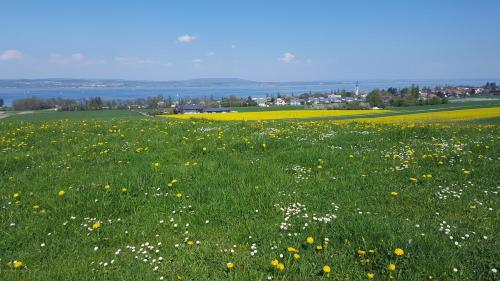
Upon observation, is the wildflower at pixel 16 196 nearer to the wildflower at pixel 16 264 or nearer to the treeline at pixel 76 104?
the wildflower at pixel 16 264

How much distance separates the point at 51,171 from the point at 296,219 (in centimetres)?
623

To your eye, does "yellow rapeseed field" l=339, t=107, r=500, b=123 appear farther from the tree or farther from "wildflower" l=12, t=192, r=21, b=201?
"wildflower" l=12, t=192, r=21, b=201

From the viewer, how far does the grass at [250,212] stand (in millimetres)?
3930

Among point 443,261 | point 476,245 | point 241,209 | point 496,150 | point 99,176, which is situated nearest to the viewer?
point 443,261

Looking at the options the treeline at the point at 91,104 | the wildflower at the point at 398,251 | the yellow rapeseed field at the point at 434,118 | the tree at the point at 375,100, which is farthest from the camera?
the treeline at the point at 91,104

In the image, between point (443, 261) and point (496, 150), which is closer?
point (443, 261)

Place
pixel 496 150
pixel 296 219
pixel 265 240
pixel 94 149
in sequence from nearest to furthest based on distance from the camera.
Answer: pixel 265 240 < pixel 296 219 < pixel 496 150 < pixel 94 149

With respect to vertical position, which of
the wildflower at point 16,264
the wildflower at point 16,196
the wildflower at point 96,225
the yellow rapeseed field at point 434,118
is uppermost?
the wildflower at point 16,196

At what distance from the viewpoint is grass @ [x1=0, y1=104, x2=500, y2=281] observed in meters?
3.93

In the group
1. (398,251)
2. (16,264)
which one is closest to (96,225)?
(16,264)

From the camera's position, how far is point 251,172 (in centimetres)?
721

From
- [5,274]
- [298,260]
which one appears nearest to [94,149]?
[5,274]

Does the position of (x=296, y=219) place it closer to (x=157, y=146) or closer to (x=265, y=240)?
(x=265, y=240)

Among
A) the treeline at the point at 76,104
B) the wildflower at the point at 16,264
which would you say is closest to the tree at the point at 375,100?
the treeline at the point at 76,104
